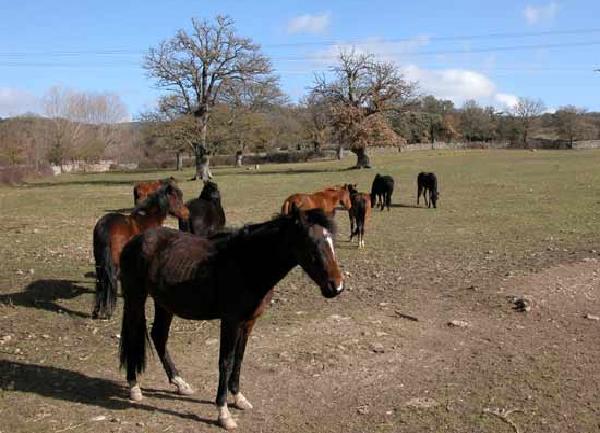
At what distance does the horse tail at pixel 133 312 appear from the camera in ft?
17.6

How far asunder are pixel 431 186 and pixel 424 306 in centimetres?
1416

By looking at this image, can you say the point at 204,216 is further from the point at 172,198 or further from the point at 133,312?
the point at 133,312

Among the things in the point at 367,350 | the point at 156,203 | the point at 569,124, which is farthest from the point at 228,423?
the point at 569,124

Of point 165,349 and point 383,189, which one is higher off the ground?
point 383,189

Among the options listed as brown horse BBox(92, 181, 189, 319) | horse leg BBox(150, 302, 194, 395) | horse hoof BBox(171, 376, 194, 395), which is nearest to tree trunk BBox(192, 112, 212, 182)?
brown horse BBox(92, 181, 189, 319)

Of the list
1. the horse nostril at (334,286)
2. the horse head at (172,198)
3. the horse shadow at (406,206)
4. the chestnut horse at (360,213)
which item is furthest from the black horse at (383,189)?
the horse nostril at (334,286)

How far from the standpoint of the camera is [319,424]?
4898 mm

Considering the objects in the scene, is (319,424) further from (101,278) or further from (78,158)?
(78,158)

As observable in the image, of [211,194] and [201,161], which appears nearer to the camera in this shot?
[211,194]

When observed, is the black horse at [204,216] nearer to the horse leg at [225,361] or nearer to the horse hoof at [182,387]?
the horse hoof at [182,387]

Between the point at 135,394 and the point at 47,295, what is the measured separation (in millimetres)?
4611

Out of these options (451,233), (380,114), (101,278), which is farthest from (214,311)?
(380,114)

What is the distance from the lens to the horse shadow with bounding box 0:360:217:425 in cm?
526

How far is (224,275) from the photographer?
4855mm
